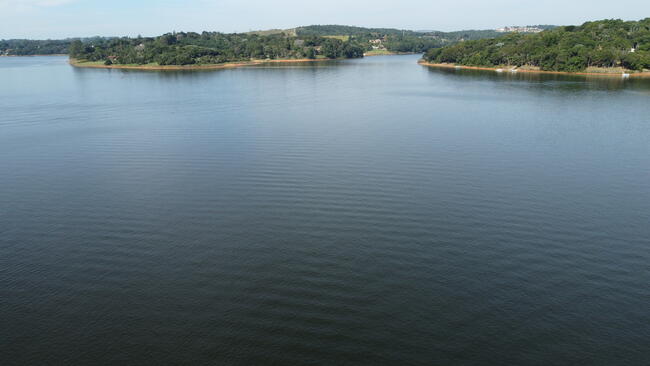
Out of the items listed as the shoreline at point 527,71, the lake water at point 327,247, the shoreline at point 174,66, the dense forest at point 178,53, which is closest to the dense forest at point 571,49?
the shoreline at point 527,71

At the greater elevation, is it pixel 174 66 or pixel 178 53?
pixel 178 53

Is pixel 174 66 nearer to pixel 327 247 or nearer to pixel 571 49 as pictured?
pixel 571 49

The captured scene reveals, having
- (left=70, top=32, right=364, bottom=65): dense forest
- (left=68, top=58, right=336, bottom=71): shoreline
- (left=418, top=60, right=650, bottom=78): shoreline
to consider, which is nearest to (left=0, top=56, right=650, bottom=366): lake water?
(left=418, top=60, right=650, bottom=78): shoreline

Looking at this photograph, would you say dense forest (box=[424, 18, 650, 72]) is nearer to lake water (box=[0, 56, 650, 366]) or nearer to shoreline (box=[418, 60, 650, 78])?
shoreline (box=[418, 60, 650, 78])

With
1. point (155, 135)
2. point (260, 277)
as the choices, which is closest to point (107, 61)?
point (155, 135)

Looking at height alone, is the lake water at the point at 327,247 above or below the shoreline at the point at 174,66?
below

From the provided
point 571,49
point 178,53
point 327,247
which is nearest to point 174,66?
point 178,53

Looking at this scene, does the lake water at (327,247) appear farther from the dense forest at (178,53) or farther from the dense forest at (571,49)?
the dense forest at (178,53)

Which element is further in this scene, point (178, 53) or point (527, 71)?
point (178, 53)
